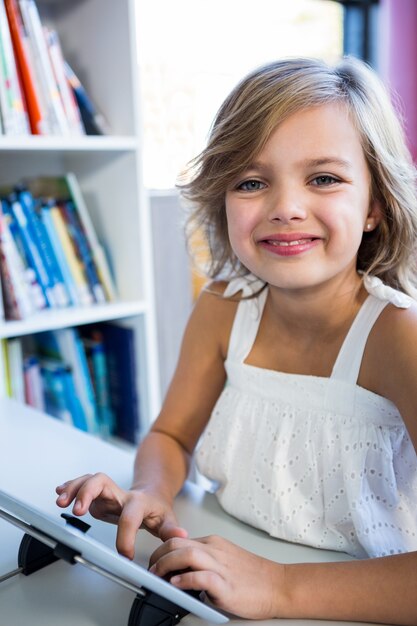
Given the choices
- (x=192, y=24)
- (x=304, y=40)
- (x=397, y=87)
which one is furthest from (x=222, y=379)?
(x=397, y=87)

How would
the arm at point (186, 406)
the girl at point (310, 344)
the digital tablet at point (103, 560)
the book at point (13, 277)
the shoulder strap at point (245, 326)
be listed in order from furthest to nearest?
the book at point (13, 277) < the shoulder strap at point (245, 326) < the arm at point (186, 406) < the girl at point (310, 344) < the digital tablet at point (103, 560)

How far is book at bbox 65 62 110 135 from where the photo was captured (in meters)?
1.62

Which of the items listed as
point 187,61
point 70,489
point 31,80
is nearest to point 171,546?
point 70,489

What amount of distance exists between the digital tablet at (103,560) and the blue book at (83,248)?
3.61 feet

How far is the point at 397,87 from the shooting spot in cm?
280

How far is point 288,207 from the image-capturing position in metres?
0.83

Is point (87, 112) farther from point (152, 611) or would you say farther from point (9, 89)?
point (152, 611)

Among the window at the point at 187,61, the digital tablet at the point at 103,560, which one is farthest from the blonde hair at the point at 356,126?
the window at the point at 187,61

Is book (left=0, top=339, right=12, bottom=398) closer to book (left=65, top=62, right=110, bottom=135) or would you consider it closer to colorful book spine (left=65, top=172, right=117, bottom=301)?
colorful book spine (left=65, top=172, right=117, bottom=301)

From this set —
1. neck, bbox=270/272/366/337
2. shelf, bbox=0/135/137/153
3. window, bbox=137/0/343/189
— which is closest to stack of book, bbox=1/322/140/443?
shelf, bbox=0/135/137/153

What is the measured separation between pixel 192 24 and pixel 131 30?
0.79 metres

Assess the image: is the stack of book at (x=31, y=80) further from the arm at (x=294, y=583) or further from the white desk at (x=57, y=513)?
the arm at (x=294, y=583)

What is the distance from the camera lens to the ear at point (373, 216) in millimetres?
939

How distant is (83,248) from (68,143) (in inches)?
11.2
